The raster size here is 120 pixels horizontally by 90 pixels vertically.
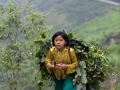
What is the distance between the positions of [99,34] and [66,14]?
29.3 meters

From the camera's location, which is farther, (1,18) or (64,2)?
(64,2)

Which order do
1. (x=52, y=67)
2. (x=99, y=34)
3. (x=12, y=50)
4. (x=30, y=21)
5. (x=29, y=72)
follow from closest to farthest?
(x=52, y=67), (x=12, y=50), (x=30, y=21), (x=29, y=72), (x=99, y=34)

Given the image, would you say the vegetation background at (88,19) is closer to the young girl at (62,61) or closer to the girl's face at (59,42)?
the young girl at (62,61)

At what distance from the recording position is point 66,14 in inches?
3787

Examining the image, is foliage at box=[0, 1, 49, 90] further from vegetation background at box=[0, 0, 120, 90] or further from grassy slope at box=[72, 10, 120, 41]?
grassy slope at box=[72, 10, 120, 41]

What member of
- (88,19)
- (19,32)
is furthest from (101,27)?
(19,32)

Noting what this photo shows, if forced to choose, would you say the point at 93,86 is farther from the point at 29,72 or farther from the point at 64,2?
the point at 64,2

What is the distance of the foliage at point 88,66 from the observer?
3.51 metres

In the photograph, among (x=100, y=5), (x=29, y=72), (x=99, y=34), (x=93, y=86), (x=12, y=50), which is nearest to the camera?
(x=93, y=86)

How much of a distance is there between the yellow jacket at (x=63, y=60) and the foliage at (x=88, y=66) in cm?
11

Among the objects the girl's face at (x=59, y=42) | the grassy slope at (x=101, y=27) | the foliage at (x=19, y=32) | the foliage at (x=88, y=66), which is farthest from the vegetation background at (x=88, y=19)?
the girl's face at (x=59, y=42)

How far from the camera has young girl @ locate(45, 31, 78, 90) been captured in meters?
3.41

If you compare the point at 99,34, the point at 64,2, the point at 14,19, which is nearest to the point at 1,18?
the point at 14,19

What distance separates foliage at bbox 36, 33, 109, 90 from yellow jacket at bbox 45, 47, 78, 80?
0.11 meters
